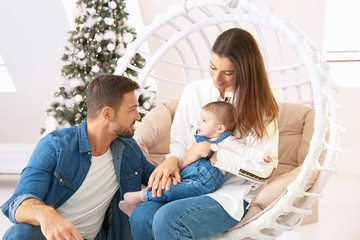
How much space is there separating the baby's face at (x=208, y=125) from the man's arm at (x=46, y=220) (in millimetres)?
711

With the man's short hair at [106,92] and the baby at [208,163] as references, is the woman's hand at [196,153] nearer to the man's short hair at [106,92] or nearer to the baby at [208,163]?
the baby at [208,163]

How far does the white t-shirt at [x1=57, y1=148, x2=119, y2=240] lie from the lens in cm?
192

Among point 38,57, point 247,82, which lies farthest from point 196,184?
point 38,57

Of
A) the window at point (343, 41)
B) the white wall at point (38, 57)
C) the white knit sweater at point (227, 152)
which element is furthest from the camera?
the window at point (343, 41)

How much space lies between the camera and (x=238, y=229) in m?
1.93

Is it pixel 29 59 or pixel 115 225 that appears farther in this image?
pixel 29 59

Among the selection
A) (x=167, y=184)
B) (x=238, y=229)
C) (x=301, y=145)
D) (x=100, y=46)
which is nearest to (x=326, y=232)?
(x=301, y=145)

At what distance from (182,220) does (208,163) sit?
29 centimetres

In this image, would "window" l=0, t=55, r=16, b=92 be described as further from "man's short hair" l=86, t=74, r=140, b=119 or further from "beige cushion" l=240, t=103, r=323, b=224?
"man's short hair" l=86, t=74, r=140, b=119

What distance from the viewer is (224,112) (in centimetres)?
200

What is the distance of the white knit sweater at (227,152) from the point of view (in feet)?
6.15

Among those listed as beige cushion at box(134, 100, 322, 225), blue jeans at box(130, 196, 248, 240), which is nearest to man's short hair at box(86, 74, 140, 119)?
blue jeans at box(130, 196, 248, 240)

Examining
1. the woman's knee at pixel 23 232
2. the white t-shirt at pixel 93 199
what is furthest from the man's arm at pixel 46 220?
the white t-shirt at pixel 93 199

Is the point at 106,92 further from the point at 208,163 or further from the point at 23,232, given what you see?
the point at 23,232
